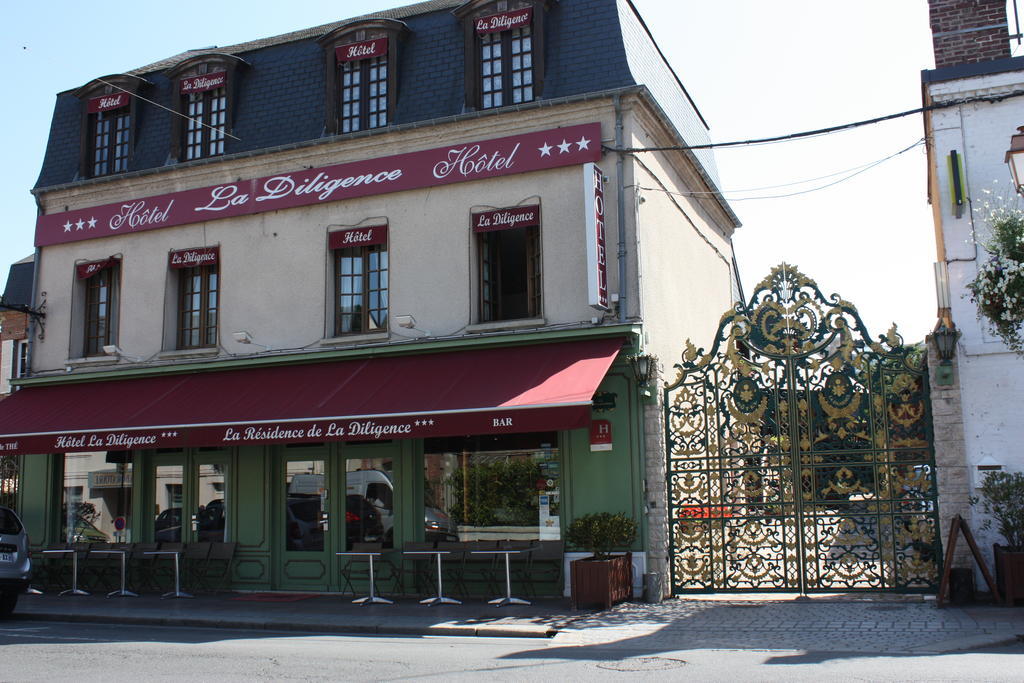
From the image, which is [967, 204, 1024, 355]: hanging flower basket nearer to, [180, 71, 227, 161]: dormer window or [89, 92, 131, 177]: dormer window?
[180, 71, 227, 161]: dormer window

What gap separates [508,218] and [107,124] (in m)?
8.62

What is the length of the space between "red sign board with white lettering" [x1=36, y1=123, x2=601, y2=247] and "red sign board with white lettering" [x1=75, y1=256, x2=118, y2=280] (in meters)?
0.46

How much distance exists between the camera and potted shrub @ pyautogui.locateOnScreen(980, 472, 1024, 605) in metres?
10.6

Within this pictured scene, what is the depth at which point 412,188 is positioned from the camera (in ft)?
48.2

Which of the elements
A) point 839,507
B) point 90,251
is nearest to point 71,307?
point 90,251

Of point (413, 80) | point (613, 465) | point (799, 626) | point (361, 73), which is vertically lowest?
point (799, 626)

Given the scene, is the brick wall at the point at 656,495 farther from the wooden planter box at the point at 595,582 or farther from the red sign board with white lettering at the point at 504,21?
the red sign board with white lettering at the point at 504,21

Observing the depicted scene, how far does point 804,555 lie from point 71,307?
13164mm

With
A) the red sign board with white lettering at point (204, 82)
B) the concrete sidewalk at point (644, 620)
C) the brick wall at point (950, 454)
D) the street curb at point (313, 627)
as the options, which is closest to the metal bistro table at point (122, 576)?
the concrete sidewalk at point (644, 620)

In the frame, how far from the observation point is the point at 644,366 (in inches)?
499

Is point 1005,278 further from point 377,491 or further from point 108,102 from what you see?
point 108,102

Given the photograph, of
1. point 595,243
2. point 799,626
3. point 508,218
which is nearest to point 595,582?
point 799,626

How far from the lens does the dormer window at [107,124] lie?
687 inches

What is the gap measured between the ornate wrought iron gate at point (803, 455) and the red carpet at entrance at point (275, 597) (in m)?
5.55
